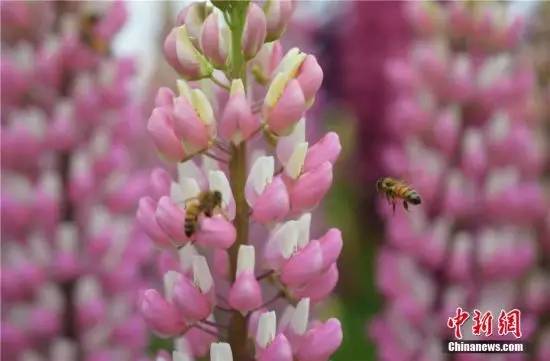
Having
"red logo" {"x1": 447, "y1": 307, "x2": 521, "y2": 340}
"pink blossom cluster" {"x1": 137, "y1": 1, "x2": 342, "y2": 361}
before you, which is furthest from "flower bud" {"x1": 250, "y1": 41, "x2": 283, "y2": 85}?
"red logo" {"x1": 447, "y1": 307, "x2": 521, "y2": 340}

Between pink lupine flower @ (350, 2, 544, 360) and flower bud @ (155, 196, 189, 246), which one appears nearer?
flower bud @ (155, 196, 189, 246)

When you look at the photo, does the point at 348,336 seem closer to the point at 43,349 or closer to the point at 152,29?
the point at 43,349

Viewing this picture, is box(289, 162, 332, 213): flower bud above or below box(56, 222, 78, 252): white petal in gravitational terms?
below

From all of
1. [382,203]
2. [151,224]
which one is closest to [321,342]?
[151,224]

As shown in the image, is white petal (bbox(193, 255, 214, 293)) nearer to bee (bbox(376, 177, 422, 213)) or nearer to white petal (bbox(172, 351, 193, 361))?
white petal (bbox(172, 351, 193, 361))

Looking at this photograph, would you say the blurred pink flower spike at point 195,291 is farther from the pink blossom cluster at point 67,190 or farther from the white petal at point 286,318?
the pink blossom cluster at point 67,190

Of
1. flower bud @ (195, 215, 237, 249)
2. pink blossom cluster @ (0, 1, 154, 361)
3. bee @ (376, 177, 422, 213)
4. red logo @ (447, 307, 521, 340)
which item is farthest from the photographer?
pink blossom cluster @ (0, 1, 154, 361)

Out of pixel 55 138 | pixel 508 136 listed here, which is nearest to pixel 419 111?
pixel 508 136

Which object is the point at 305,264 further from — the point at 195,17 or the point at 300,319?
the point at 195,17
